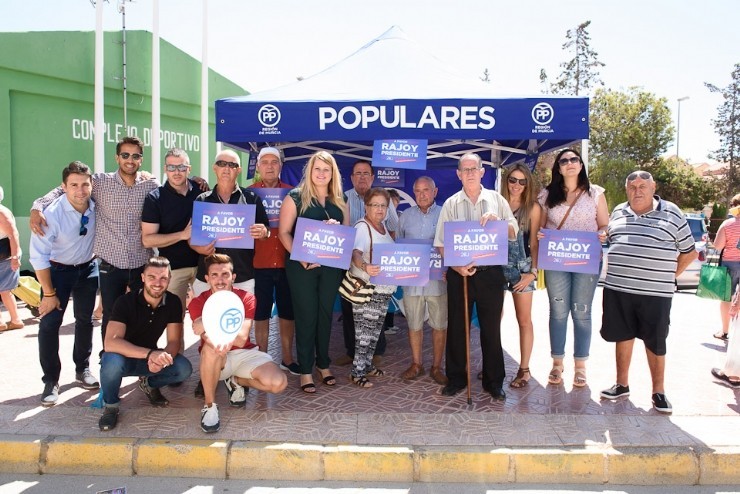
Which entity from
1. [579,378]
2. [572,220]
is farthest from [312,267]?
[579,378]

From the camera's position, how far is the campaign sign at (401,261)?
454 cm

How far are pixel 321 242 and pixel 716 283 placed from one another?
5210mm

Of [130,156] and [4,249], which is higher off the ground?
A: [130,156]

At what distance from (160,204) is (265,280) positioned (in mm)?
1153

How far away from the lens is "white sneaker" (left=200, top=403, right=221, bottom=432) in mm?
3895

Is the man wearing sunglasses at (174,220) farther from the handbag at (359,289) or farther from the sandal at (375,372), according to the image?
the sandal at (375,372)

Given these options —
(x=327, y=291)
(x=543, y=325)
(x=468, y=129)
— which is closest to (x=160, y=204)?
(x=327, y=291)

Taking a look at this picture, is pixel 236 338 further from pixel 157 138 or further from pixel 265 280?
pixel 157 138

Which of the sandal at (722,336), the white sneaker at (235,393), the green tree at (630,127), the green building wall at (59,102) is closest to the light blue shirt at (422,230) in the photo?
the white sneaker at (235,393)

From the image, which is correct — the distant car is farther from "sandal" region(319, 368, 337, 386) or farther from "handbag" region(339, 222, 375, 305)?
"sandal" region(319, 368, 337, 386)

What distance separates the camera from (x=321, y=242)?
4406 millimetres

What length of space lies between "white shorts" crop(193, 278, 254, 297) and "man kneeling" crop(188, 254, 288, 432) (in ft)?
0.40

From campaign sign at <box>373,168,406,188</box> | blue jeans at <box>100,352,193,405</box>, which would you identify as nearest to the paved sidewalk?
blue jeans at <box>100,352,193,405</box>

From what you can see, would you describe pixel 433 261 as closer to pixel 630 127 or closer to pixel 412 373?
pixel 412 373
